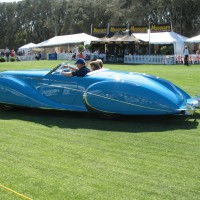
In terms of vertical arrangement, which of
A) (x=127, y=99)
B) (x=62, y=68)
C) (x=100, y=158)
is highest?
(x=62, y=68)

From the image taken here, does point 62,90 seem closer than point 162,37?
Yes

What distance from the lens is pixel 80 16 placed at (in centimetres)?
7362

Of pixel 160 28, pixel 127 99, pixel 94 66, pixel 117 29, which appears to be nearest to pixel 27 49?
pixel 117 29

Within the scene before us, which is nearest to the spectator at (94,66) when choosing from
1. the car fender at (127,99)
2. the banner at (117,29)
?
the car fender at (127,99)

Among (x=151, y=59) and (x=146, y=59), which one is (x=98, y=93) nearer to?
(x=151, y=59)

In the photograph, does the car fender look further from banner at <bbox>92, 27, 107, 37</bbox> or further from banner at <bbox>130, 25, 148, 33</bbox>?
banner at <bbox>92, 27, 107, 37</bbox>

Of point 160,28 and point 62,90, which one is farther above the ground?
point 160,28

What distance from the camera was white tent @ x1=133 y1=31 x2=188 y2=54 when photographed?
3353cm

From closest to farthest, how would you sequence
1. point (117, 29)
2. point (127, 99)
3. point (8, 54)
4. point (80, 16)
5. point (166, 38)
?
point (127, 99)
point (166, 38)
point (117, 29)
point (8, 54)
point (80, 16)

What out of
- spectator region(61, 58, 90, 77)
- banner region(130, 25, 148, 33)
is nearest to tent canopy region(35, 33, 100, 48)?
banner region(130, 25, 148, 33)

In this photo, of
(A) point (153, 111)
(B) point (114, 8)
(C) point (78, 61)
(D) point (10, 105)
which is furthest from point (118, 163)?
(B) point (114, 8)

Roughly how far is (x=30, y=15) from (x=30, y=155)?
280ft

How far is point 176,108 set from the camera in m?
7.28

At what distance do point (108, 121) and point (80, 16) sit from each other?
68.1 metres
